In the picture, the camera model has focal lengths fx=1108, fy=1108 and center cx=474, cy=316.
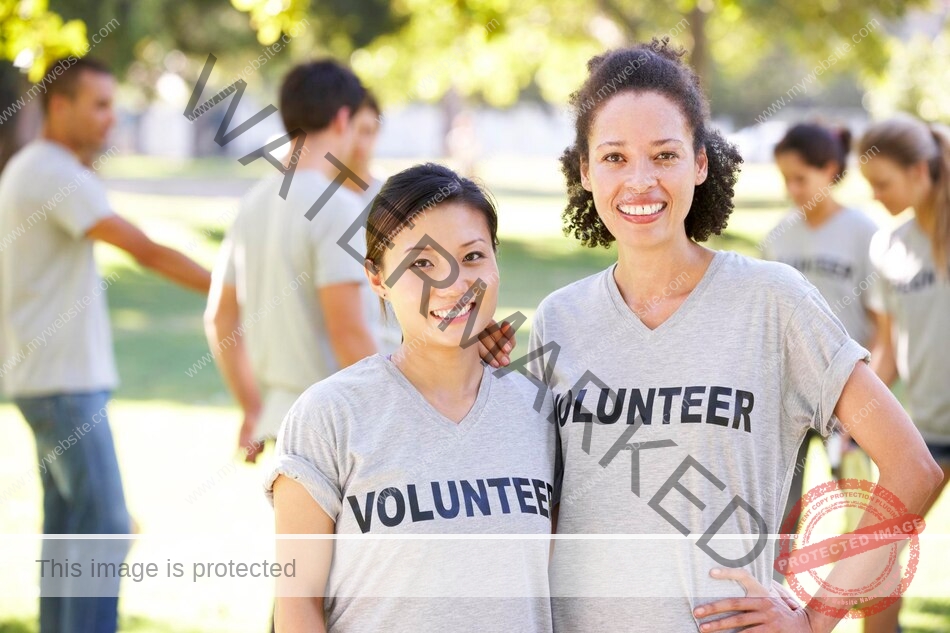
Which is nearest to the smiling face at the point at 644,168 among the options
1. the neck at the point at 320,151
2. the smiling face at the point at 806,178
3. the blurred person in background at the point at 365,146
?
the neck at the point at 320,151

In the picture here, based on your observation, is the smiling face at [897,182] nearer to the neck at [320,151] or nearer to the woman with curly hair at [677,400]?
the neck at [320,151]

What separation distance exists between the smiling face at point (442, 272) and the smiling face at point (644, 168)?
0.98 feet

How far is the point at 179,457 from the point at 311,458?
20.8 ft

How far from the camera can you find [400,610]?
2.13m

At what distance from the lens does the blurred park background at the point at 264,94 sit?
5203 millimetres

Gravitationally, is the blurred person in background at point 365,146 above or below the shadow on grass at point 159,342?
below

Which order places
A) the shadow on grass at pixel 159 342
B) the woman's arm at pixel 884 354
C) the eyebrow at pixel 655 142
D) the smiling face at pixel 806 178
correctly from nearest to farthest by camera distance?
the eyebrow at pixel 655 142, the woman's arm at pixel 884 354, the smiling face at pixel 806 178, the shadow on grass at pixel 159 342

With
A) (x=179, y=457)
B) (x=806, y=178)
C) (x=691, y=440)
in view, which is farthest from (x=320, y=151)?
(x=179, y=457)

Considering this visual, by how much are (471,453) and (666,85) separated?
89 centimetres

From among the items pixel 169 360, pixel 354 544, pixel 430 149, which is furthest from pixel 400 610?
pixel 430 149

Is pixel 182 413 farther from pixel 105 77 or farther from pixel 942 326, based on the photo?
pixel 942 326

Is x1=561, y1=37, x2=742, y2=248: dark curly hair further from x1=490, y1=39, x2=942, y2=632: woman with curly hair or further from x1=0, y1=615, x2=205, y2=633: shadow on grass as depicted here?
x1=0, y1=615, x2=205, y2=633: shadow on grass

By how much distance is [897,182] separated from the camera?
4719 mm

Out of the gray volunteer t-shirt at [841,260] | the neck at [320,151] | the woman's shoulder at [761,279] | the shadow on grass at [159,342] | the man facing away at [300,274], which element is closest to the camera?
the woman's shoulder at [761,279]
